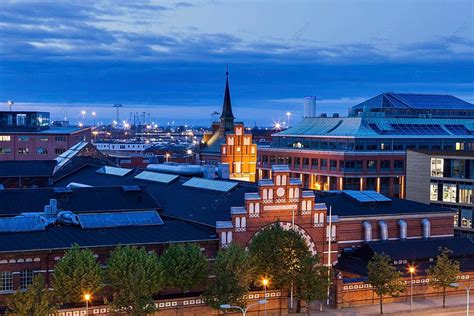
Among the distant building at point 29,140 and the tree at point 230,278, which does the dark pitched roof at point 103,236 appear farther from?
the distant building at point 29,140

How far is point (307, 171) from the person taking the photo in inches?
6004

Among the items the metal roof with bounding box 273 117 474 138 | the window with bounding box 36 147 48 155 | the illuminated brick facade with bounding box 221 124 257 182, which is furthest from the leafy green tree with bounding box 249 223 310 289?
the window with bounding box 36 147 48 155

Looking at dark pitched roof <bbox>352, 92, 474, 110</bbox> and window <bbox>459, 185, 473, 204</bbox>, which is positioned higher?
dark pitched roof <bbox>352, 92, 474, 110</bbox>

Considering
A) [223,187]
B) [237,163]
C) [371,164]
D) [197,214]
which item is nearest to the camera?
[197,214]

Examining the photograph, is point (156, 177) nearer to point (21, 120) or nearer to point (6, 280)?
point (6, 280)

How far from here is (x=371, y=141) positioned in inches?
5645

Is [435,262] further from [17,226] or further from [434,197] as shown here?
[17,226]

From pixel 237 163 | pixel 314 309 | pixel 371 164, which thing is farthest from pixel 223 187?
pixel 371 164

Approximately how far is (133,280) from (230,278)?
8178 millimetres

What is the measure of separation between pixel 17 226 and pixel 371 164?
9037 cm

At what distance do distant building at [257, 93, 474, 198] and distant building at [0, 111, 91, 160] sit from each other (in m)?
51.2

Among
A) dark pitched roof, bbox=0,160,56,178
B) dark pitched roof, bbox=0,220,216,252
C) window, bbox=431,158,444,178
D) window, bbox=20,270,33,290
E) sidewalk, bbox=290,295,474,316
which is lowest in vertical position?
sidewalk, bbox=290,295,474,316

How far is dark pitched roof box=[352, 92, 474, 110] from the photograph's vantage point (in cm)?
16838

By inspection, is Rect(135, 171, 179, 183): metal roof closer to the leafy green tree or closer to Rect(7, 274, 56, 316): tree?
the leafy green tree
